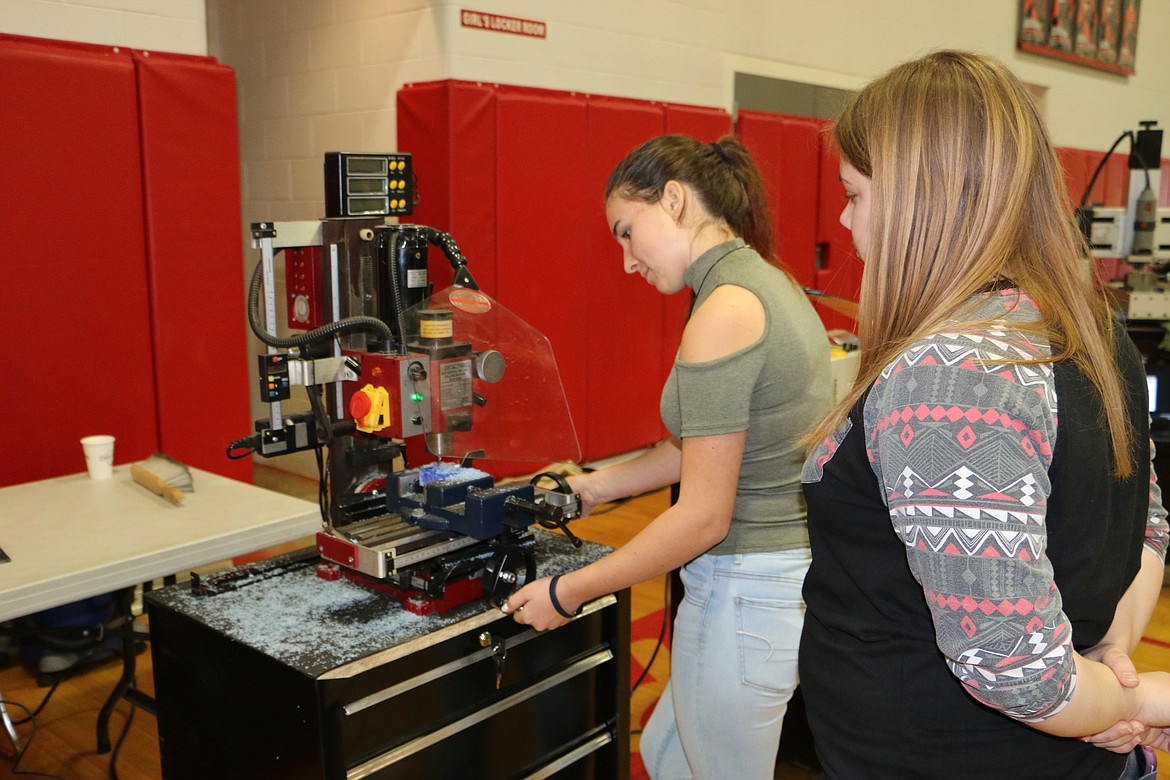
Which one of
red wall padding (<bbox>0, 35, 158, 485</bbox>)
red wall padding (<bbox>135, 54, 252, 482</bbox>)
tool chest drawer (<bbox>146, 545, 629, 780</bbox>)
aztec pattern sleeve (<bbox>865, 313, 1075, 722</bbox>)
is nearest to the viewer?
aztec pattern sleeve (<bbox>865, 313, 1075, 722</bbox>)

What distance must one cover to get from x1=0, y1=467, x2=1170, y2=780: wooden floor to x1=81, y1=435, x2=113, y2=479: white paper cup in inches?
24.5

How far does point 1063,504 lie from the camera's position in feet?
2.69

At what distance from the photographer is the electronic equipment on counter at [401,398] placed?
1.49 metres

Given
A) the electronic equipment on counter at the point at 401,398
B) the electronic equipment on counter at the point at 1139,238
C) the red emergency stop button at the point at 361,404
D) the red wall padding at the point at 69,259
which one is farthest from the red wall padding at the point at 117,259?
the electronic equipment on counter at the point at 1139,238

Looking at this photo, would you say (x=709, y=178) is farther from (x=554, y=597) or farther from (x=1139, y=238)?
(x=1139, y=238)

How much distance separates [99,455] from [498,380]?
1.19 m

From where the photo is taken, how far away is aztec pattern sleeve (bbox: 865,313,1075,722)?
0.76 m

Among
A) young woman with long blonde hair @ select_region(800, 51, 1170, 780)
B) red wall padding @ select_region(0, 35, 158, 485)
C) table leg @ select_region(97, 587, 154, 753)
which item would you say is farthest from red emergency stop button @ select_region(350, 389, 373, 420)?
red wall padding @ select_region(0, 35, 158, 485)

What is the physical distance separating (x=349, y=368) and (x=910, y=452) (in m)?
1.01

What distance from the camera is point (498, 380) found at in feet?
5.25

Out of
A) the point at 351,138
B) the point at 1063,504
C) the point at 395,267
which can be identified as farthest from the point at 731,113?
the point at 1063,504

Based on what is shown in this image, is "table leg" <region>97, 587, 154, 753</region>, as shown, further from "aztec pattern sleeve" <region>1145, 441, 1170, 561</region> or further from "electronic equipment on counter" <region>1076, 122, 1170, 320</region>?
"electronic equipment on counter" <region>1076, 122, 1170, 320</region>

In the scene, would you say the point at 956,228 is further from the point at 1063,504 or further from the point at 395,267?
the point at 395,267

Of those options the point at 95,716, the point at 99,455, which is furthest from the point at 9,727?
the point at 99,455
